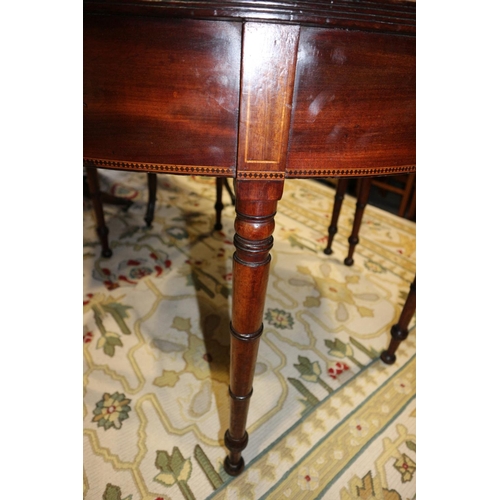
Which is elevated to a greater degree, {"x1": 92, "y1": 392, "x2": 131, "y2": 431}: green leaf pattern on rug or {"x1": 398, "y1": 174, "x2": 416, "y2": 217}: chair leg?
{"x1": 398, "y1": 174, "x2": 416, "y2": 217}: chair leg

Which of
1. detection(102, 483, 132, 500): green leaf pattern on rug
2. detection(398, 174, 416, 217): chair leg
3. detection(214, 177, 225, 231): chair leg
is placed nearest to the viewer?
detection(102, 483, 132, 500): green leaf pattern on rug

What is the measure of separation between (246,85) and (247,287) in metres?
0.22

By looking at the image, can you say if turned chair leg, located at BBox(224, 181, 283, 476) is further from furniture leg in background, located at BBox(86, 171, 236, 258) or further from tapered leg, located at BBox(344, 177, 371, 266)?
tapered leg, located at BBox(344, 177, 371, 266)

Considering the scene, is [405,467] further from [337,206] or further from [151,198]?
[151,198]

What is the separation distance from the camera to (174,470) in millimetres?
623

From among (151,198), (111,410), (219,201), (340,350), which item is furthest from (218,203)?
(111,410)

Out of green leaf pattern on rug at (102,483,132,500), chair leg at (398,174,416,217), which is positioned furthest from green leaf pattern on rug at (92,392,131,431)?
chair leg at (398,174,416,217)

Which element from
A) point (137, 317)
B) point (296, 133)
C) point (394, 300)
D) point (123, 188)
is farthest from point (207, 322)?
point (123, 188)

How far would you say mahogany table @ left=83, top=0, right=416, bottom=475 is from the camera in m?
0.30

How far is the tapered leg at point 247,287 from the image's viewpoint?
390mm

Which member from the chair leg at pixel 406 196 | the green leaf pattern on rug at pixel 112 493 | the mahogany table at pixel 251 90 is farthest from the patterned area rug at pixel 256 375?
the mahogany table at pixel 251 90

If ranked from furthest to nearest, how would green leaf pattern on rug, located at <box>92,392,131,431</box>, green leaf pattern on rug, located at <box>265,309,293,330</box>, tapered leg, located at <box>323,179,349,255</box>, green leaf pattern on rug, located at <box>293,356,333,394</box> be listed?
tapered leg, located at <box>323,179,349,255</box>
green leaf pattern on rug, located at <box>265,309,293,330</box>
green leaf pattern on rug, located at <box>293,356,333,394</box>
green leaf pattern on rug, located at <box>92,392,131,431</box>

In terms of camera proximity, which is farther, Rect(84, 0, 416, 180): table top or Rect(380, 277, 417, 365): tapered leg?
Rect(380, 277, 417, 365): tapered leg

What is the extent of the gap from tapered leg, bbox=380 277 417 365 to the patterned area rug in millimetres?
29
